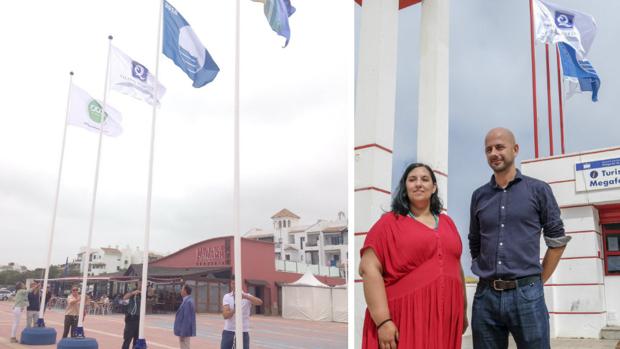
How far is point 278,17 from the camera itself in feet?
26.8

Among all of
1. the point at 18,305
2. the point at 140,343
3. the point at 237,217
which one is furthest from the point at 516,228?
the point at 18,305

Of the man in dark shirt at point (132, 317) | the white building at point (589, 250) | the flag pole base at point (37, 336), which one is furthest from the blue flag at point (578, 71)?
the flag pole base at point (37, 336)

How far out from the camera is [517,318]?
257 cm

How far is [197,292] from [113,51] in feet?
85.0

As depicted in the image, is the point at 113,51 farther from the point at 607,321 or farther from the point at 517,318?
the point at 517,318

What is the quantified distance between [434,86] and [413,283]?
4.76 metres

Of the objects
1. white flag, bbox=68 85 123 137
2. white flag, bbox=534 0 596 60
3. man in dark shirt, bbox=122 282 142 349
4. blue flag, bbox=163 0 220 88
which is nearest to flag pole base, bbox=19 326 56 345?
man in dark shirt, bbox=122 282 142 349

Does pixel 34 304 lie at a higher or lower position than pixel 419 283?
lower

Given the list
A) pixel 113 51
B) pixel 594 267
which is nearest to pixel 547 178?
pixel 594 267

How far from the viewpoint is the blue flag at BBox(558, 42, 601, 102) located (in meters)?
11.4

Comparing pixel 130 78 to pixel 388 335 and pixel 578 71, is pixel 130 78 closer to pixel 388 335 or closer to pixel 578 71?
pixel 578 71

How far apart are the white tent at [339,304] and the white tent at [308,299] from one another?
21cm

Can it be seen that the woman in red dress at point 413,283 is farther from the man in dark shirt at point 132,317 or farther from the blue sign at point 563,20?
the blue sign at point 563,20

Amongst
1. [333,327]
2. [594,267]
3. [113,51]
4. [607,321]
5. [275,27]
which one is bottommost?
[333,327]
